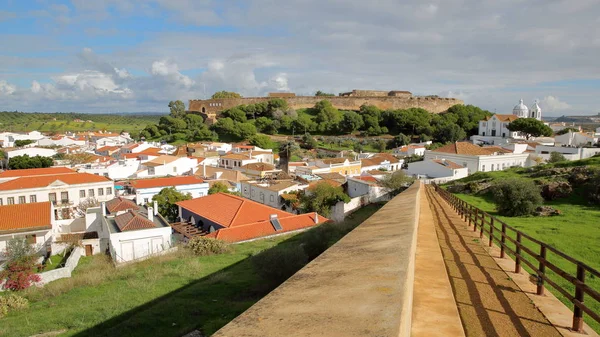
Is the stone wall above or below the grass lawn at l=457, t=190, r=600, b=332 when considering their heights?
above

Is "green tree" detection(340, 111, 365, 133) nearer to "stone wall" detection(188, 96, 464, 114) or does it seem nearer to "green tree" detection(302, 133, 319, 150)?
"green tree" detection(302, 133, 319, 150)

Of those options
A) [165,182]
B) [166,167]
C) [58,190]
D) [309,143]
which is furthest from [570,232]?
[309,143]

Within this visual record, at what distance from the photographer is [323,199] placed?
75.4 feet

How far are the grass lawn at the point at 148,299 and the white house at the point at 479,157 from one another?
2268 cm

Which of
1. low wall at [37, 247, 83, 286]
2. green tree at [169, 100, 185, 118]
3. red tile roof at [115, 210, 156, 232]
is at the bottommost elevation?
low wall at [37, 247, 83, 286]

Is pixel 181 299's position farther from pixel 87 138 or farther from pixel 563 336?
pixel 87 138

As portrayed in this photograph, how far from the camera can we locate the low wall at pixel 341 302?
2133 millimetres

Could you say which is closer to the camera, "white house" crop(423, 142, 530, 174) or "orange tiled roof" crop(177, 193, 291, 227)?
"orange tiled roof" crop(177, 193, 291, 227)

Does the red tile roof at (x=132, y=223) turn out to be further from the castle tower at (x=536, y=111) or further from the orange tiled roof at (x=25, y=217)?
the castle tower at (x=536, y=111)

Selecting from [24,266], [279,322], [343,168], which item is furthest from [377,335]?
[343,168]

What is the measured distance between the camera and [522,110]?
199 ft

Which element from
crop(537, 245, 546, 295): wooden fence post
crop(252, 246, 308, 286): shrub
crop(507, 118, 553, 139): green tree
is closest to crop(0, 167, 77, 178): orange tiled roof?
crop(252, 246, 308, 286): shrub

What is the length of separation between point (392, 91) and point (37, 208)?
73.4 m

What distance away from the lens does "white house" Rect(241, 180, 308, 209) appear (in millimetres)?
25578
